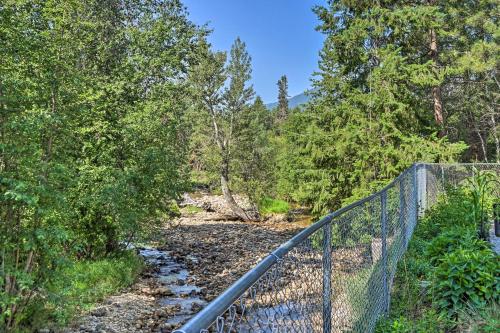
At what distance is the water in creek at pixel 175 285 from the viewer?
7.47 m

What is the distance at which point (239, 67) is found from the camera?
22938 mm

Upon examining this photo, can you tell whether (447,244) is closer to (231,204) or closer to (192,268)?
(192,268)

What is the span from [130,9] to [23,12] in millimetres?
7241

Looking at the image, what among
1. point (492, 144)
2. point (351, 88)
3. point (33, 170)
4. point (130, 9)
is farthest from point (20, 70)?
point (492, 144)

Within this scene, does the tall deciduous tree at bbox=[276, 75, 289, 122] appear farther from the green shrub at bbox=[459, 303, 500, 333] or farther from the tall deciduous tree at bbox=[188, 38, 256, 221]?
the green shrub at bbox=[459, 303, 500, 333]

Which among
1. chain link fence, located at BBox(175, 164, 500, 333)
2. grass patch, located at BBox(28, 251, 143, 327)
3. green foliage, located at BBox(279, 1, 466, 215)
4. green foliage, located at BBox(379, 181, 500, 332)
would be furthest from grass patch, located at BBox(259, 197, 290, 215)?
chain link fence, located at BBox(175, 164, 500, 333)

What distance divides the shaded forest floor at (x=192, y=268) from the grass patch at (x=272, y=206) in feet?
5.95

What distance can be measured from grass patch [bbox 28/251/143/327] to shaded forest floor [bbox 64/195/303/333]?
0.25m

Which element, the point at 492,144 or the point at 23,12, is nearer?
the point at 23,12

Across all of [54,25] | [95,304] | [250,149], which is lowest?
[95,304]

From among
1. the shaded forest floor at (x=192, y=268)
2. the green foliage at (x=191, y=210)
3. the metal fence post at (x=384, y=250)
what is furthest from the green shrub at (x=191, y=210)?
the metal fence post at (x=384, y=250)

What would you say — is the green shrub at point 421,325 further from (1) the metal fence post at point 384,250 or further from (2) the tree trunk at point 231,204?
(2) the tree trunk at point 231,204

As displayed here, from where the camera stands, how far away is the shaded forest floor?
22.3 ft

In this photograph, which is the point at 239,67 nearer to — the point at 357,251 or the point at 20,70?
the point at 20,70
